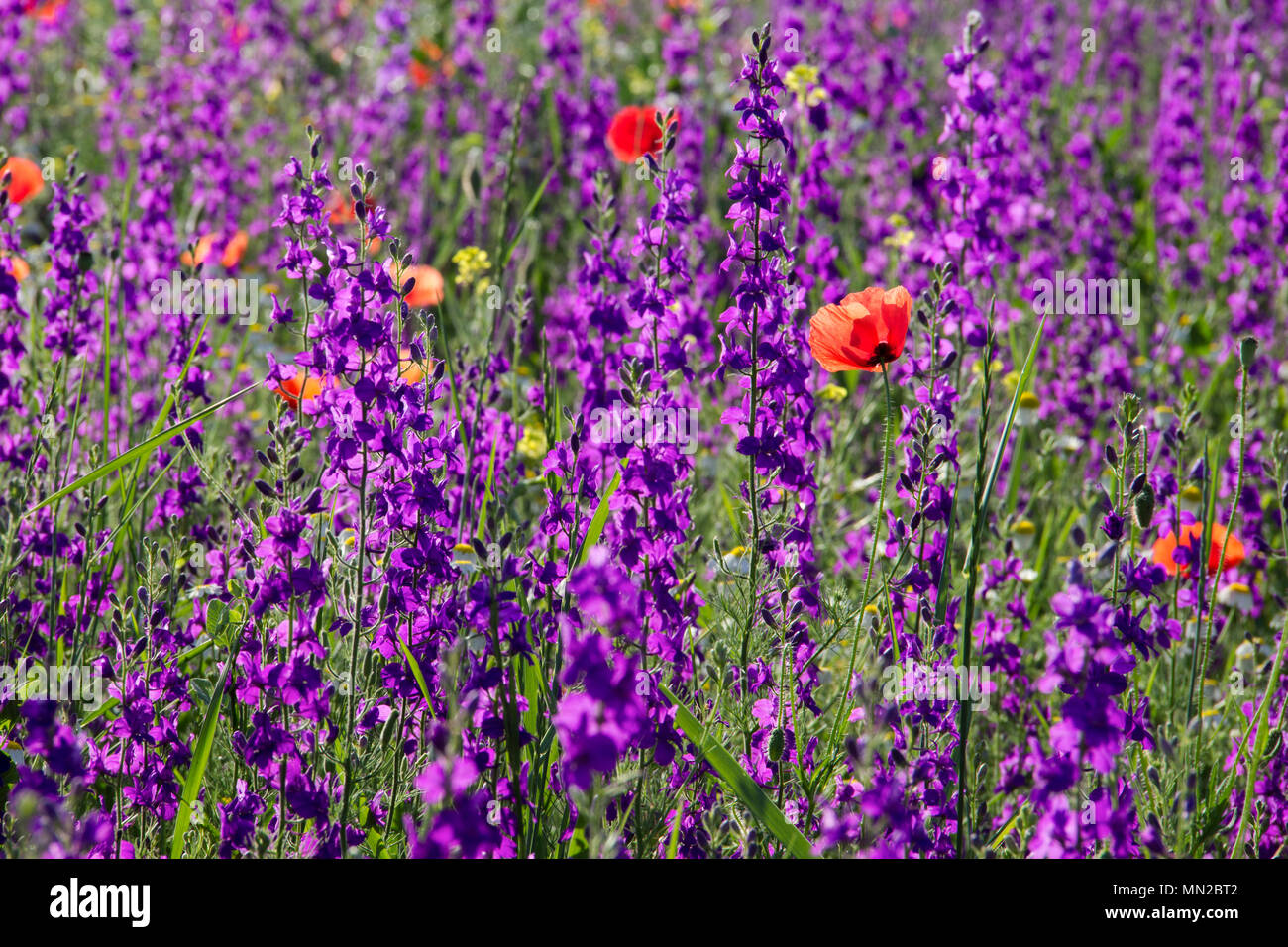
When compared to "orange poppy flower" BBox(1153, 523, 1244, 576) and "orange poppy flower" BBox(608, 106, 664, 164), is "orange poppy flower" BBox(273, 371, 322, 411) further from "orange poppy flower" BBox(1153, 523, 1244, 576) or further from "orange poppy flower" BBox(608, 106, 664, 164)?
"orange poppy flower" BBox(608, 106, 664, 164)

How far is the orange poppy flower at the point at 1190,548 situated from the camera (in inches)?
123

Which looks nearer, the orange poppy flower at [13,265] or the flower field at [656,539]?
the flower field at [656,539]

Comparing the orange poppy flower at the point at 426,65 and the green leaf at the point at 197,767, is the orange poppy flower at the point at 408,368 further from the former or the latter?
the orange poppy flower at the point at 426,65

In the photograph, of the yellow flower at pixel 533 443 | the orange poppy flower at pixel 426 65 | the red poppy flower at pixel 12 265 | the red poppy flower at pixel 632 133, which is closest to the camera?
the red poppy flower at pixel 12 265

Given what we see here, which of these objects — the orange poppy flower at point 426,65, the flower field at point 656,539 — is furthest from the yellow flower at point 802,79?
the orange poppy flower at point 426,65

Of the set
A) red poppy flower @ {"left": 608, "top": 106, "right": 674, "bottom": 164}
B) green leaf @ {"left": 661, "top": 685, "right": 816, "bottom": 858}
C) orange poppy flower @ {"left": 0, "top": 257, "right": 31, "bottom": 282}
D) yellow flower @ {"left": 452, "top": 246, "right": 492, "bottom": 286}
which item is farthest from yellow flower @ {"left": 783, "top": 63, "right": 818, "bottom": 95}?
green leaf @ {"left": 661, "top": 685, "right": 816, "bottom": 858}

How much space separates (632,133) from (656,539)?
11.3 feet

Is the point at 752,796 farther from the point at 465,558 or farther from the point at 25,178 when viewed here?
the point at 25,178

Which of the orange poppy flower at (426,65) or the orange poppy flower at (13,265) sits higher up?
the orange poppy flower at (426,65)

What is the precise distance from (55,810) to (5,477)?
200cm

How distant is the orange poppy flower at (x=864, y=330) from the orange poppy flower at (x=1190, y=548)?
107cm

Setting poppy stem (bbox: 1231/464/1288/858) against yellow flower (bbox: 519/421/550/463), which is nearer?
poppy stem (bbox: 1231/464/1288/858)

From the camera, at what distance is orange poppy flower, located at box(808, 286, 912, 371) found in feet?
7.99

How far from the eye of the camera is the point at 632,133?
5410mm
